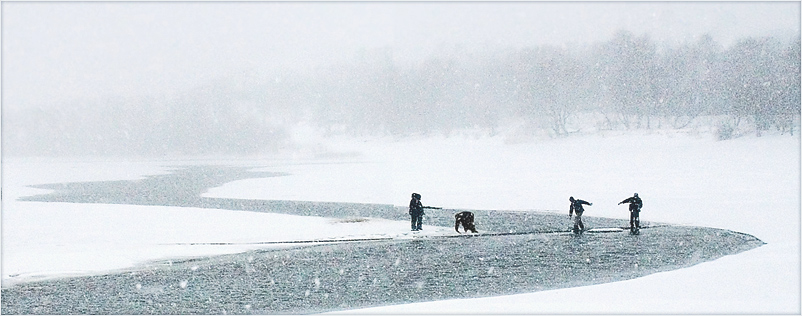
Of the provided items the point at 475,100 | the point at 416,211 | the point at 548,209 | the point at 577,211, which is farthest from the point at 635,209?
the point at 475,100

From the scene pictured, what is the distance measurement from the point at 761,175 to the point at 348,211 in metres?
26.2

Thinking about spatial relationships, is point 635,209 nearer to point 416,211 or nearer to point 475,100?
point 416,211

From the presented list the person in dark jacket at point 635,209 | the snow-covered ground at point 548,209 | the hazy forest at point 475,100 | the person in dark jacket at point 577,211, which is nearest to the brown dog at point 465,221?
the snow-covered ground at point 548,209

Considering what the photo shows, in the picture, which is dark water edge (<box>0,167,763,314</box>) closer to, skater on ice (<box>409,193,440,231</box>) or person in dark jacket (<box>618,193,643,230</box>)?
person in dark jacket (<box>618,193,643,230</box>)

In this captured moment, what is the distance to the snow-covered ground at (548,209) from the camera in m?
16.5

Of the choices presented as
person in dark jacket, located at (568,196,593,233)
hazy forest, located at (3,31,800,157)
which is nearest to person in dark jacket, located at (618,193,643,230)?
person in dark jacket, located at (568,196,593,233)

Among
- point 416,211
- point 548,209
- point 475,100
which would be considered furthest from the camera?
point 475,100

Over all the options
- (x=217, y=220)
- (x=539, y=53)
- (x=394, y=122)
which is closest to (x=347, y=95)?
(x=394, y=122)

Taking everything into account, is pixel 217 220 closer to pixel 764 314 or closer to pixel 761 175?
pixel 764 314

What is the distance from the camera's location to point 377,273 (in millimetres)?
20359

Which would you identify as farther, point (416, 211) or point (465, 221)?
point (416, 211)

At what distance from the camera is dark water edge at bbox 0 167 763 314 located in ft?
55.8

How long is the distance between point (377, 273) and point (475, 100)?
327ft

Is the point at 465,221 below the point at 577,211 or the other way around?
below
